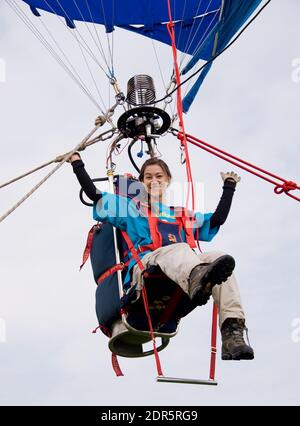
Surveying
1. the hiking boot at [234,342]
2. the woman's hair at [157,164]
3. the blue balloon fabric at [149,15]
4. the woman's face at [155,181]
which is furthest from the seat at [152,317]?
the blue balloon fabric at [149,15]

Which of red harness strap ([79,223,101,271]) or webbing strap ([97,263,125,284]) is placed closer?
webbing strap ([97,263,125,284])

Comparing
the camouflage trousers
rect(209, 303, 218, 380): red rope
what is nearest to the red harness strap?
the camouflage trousers

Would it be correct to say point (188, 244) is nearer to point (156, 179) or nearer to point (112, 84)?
point (156, 179)

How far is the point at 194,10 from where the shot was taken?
775cm

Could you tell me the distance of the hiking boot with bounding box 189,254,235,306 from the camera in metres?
3.94

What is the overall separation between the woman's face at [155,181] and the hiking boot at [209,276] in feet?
3.58

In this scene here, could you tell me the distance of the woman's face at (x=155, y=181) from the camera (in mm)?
5039

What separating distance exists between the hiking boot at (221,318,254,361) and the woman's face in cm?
112

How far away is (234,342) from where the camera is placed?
4223 millimetres

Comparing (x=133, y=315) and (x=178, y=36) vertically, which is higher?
(x=178, y=36)

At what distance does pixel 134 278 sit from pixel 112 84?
83.2 inches

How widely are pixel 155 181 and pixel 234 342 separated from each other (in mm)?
1354

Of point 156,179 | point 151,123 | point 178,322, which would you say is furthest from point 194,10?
point 178,322

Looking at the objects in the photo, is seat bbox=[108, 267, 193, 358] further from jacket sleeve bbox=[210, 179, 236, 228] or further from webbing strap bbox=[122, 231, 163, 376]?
jacket sleeve bbox=[210, 179, 236, 228]
